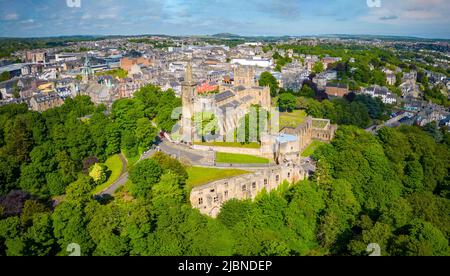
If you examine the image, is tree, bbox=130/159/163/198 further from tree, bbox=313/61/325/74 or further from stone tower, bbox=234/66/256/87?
tree, bbox=313/61/325/74

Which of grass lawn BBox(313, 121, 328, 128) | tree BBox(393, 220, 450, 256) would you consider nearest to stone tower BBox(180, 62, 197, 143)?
grass lawn BBox(313, 121, 328, 128)

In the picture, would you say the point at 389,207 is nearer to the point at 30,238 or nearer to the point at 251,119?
the point at 251,119

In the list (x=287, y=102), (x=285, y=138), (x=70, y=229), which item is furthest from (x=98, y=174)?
(x=287, y=102)

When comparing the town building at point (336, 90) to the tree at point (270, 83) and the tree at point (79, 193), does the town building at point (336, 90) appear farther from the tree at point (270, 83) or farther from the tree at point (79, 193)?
the tree at point (79, 193)

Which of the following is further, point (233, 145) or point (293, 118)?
point (293, 118)

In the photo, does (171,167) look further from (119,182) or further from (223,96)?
(223,96)
